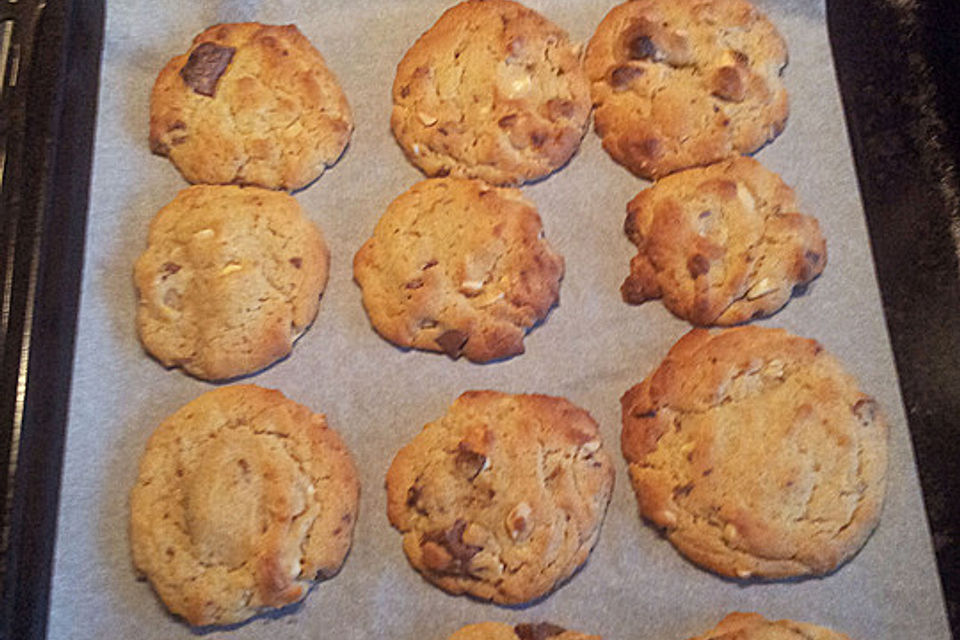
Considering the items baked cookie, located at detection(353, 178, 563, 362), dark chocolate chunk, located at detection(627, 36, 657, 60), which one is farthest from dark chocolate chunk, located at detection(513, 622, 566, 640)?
dark chocolate chunk, located at detection(627, 36, 657, 60)

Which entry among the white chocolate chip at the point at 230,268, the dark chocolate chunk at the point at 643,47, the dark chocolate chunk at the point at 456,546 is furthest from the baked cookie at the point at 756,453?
the white chocolate chip at the point at 230,268

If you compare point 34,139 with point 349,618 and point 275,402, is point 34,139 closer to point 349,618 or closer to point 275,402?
point 275,402

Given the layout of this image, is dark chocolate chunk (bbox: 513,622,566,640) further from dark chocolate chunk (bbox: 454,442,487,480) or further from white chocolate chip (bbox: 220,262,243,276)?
white chocolate chip (bbox: 220,262,243,276)

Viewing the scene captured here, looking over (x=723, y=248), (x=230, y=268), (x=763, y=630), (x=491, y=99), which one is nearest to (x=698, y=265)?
(x=723, y=248)

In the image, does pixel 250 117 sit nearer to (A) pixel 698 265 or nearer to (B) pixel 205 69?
(B) pixel 205 69

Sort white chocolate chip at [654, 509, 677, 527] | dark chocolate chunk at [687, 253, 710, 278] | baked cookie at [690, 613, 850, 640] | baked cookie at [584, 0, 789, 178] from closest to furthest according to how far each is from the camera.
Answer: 1. baked cookie at [690, 613, 850, 640]
2. white chocolate chip at [654, 509, 677, 527]
3. dark chocolate chunk at [687, 253, 710, 278]
4. baked cookie at [584, 0, 789, 178]

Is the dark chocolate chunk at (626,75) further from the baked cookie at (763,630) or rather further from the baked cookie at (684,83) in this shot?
the baked cookie at (763,630)
